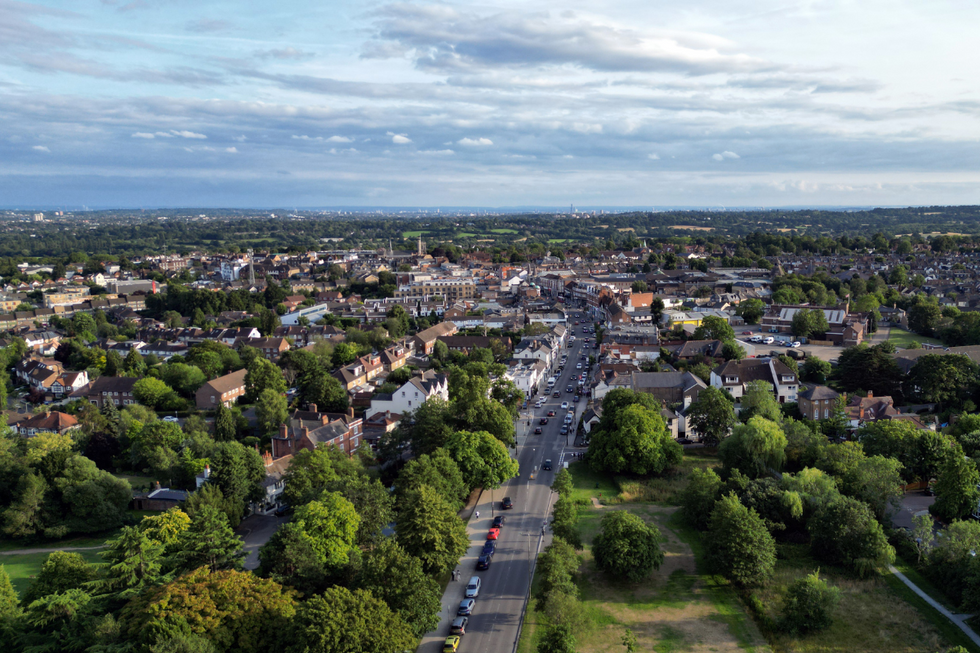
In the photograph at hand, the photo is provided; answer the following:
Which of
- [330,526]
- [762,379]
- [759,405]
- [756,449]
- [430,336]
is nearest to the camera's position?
[330,526]

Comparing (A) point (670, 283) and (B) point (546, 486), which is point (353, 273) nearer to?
(A) point (670, 283)

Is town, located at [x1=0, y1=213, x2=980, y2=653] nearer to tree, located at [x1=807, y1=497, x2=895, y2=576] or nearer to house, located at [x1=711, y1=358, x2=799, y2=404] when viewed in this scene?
tree, located at [x1=807, y1=497, x2=895, y2=576]

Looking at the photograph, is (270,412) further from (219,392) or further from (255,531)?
(255,531)

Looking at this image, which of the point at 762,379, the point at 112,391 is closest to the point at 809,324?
the point at 762,379

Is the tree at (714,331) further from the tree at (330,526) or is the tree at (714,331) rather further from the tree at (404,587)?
the tree at (404,587)

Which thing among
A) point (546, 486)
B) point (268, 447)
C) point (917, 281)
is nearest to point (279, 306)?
point (268, 447)
